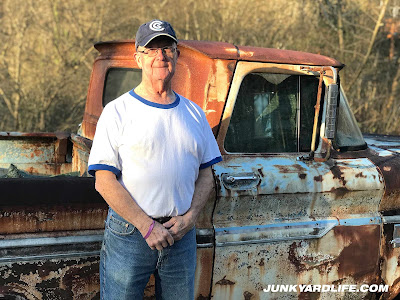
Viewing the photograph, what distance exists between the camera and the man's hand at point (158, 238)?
1918mm

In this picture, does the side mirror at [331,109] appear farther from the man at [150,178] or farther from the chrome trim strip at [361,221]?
the man at [150,178]

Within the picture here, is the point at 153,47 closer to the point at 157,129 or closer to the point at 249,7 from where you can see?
the point at 157,129

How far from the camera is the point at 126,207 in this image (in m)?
1.90

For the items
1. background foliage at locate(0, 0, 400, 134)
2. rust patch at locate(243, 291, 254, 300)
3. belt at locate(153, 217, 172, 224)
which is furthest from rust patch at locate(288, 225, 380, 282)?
background foliage at locate(0, 0, 400, 134)

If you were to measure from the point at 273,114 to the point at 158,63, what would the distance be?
974 mm

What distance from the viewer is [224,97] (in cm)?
261

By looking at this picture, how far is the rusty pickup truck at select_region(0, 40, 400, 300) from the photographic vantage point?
2.22m

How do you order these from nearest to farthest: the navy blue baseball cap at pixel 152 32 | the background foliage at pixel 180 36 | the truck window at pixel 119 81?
the navy blue baseball cap at pixel 152 32
the truck window at pixel 119 81
the background foliage at pixel 180 36

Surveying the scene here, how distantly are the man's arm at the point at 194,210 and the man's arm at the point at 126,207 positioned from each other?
7 centimetres

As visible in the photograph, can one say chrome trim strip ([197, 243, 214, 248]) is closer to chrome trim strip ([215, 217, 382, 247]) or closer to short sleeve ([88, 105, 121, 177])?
chrome trim strip ([215, 217, 382, 247])

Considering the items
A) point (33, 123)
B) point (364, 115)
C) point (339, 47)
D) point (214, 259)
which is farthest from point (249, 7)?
point (214, 259)

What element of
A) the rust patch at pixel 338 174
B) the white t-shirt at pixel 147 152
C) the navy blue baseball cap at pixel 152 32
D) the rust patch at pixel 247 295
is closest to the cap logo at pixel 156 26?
the navy blue baseball cap at pixel 152 32

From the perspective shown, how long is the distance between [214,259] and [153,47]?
1.13 m
